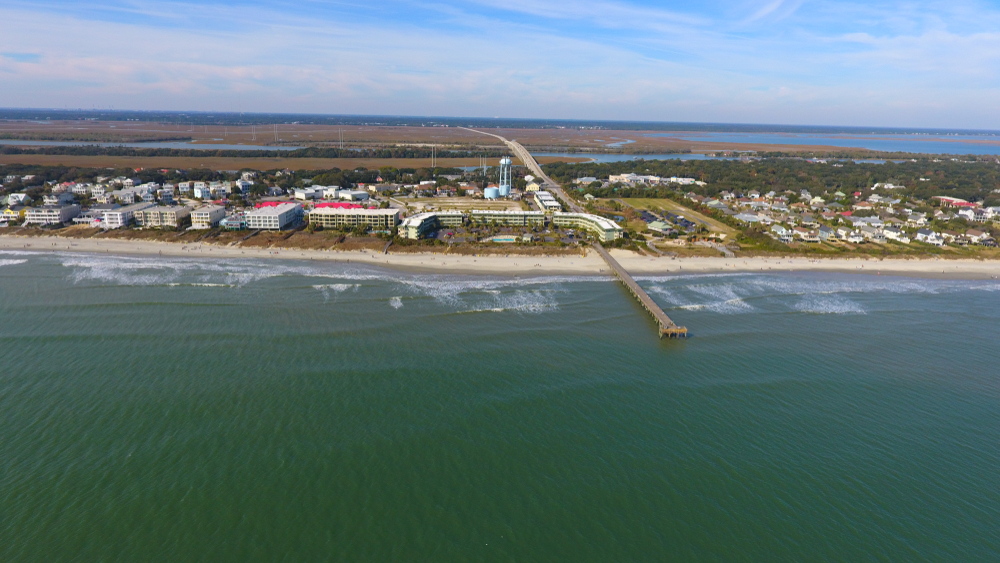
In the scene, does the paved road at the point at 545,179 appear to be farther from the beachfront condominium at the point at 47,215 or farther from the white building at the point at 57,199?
the white building at the point at 57,199

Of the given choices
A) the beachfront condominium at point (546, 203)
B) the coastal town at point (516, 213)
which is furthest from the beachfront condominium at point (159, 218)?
the beachfront condominium at point (546, 203)

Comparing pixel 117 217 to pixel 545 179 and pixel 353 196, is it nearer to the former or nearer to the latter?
pixel 353 196

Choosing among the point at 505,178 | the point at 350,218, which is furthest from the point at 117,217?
the point at 505,178

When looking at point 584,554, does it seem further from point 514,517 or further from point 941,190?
point 941,190

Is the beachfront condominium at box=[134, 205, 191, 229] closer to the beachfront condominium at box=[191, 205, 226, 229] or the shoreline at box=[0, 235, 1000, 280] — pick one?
the beachfront condominium at box=[191, 205, 226, 229]

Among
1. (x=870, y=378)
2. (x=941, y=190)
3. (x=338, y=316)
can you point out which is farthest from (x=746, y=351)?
(x=941, y=190)

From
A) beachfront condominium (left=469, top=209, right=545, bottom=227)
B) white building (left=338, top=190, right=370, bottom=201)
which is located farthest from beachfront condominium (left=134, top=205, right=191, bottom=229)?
beachfront condominium (left=469, top=209, right=545, bottom=227)
